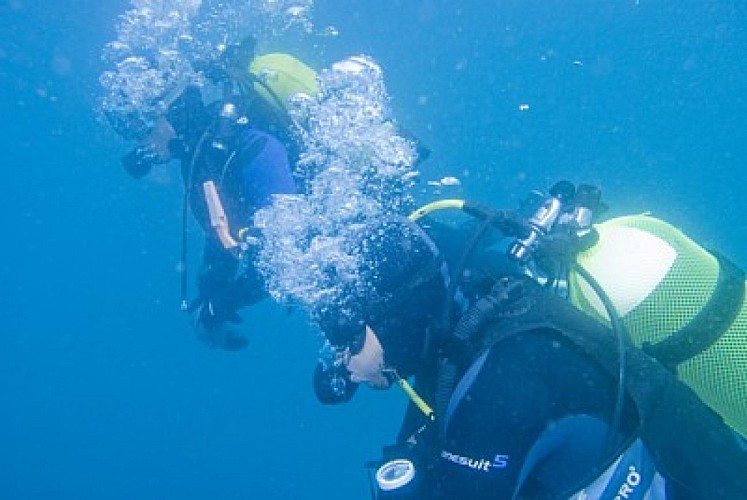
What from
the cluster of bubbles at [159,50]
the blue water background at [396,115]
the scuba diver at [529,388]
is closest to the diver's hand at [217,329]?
the cluster of bubbles at [159,50]

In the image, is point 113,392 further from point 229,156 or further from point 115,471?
point 229,156

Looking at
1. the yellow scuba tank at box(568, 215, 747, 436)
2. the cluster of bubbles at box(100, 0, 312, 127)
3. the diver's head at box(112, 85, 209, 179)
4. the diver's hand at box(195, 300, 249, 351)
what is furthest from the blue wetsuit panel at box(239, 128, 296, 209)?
the yellow scuba tank at box(568, 215, 747, 436)

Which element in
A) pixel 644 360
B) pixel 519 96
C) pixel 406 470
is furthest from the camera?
pixel 519 96

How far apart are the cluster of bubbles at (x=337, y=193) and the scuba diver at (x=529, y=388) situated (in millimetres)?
206

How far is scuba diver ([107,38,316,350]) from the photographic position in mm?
5008

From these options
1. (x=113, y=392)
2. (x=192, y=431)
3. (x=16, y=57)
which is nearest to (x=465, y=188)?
(x=192, y=431)

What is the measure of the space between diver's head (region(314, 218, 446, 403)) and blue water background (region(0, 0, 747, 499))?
901 inches

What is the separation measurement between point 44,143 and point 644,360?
53.9m

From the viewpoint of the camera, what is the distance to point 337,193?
11.8ft

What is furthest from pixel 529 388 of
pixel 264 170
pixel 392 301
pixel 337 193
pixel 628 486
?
pixel 264 170

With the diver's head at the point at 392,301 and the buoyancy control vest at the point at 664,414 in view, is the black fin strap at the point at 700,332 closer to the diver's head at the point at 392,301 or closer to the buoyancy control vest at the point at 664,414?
the buoyancy control vest at the point at 664,414

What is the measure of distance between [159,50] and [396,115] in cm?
2894

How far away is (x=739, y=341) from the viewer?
7.77ft

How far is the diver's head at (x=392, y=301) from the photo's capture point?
243 centimetres
